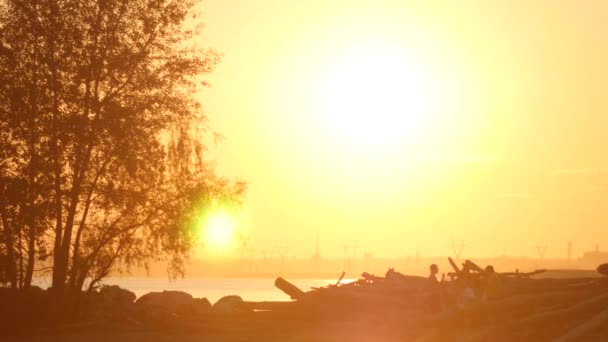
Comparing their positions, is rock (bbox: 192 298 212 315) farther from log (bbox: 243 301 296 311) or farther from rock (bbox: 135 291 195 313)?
log (bbox: 243 301 296 311)

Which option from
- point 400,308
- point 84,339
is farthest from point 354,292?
point 84,339

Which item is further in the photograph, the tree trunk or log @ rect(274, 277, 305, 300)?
log @ rect(274, 277, 305, 300)

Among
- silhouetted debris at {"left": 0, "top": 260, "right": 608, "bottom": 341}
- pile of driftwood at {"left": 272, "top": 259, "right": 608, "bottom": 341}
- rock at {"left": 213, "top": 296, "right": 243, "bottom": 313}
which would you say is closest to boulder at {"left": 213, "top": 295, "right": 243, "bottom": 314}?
rock at {"left": 213, "top": 296, "right": 243, "bottom": 313}

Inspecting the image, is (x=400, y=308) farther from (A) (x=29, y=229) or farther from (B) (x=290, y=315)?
(A) (x=29, y=229)

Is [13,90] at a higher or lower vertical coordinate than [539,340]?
higher

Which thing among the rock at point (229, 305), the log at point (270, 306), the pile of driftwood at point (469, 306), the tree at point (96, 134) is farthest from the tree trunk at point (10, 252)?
the pile of driftwood at point (469, 306)

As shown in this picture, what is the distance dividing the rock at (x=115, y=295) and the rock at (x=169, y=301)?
478 millimetres

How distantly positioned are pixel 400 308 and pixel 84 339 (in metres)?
10.9

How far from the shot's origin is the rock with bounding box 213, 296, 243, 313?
36375 mm

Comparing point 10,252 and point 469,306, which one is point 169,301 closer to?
point 10,252

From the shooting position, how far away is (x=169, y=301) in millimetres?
38781

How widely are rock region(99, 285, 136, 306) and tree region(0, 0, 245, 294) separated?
4.21 ft

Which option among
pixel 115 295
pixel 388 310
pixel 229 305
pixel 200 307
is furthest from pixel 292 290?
pixel 115 295

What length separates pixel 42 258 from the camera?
116ft
